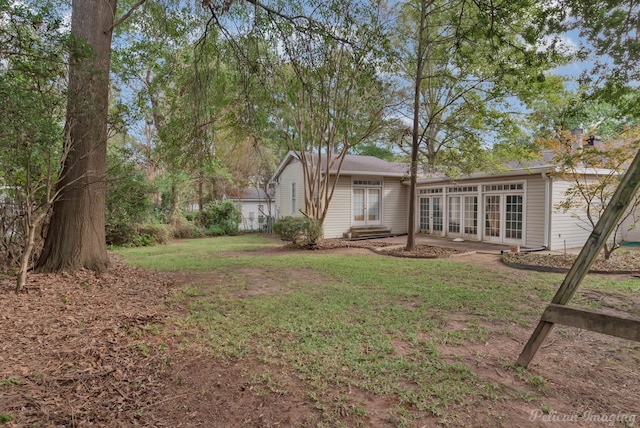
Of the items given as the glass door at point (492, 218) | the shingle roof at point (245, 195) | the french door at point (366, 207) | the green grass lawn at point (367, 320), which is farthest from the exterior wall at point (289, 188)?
the green grass lawn at point (367, 320)

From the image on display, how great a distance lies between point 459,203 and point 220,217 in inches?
472

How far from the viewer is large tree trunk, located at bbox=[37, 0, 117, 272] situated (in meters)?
5.11

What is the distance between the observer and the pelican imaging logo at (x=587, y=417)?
2.35 meters

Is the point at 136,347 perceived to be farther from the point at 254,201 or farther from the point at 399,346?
the point at 254,201

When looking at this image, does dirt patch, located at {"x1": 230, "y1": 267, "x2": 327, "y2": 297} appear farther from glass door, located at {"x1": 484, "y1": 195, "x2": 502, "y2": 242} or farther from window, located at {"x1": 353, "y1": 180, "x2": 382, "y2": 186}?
window, located at {"x1": 353, "y1": 180, "x2": 382, "y2": 186}

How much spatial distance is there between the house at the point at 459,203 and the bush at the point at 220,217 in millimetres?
2684

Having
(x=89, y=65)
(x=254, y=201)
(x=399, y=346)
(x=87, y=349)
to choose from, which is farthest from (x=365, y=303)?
(x=254, y=201)

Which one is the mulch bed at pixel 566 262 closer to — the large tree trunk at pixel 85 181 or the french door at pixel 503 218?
the french door at pixel 503 218

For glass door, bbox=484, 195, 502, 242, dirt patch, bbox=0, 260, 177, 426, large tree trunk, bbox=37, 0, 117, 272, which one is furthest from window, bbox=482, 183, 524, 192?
large tree trunk, bbox=37, 0, 117, 272

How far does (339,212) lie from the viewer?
1518 centimetres

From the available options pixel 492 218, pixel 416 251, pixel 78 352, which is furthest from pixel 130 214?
pixel 492 218

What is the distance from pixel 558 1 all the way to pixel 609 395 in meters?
5.03

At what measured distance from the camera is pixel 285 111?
38.9 feet

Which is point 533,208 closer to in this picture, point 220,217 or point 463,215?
point 463,215
